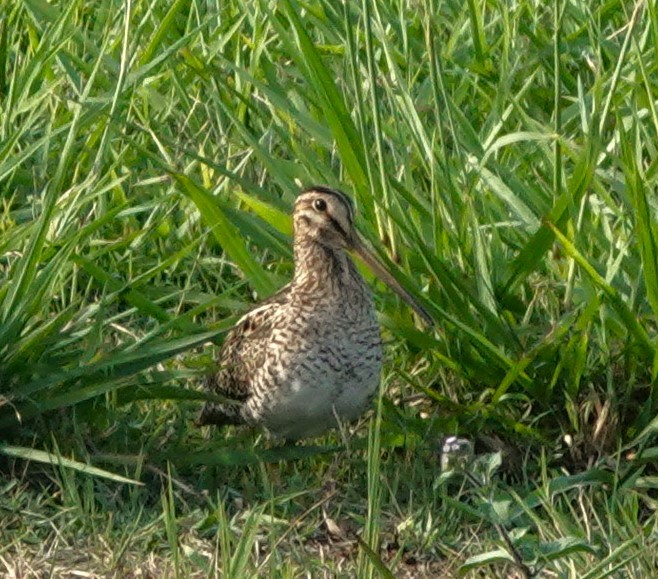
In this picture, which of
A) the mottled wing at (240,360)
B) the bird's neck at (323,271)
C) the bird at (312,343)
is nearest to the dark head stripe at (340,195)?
the bird at (312,343)

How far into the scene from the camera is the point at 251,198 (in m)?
4.82

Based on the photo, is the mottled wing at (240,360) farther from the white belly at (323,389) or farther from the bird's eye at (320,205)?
the bird's eye at (320,205)

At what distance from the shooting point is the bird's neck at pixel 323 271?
15.2 ft

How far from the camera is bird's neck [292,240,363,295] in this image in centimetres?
462

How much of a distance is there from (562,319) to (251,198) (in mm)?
905

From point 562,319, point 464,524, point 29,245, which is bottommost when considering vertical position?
point 464,524

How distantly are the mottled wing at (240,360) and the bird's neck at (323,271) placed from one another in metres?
0.08

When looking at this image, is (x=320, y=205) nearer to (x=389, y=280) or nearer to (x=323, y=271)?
(x=323, y=271)

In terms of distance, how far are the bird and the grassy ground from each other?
3.3 inches

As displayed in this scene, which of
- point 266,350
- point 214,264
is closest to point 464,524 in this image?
point 266,350

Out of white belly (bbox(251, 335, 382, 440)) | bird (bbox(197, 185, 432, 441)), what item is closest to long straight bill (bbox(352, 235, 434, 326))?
bird (bbox(197, 185, 432, 441))

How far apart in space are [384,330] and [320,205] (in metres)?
0.41

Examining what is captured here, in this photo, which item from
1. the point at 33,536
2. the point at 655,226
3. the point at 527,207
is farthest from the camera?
the point at 527,207

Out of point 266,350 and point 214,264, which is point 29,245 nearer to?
point 266,350
